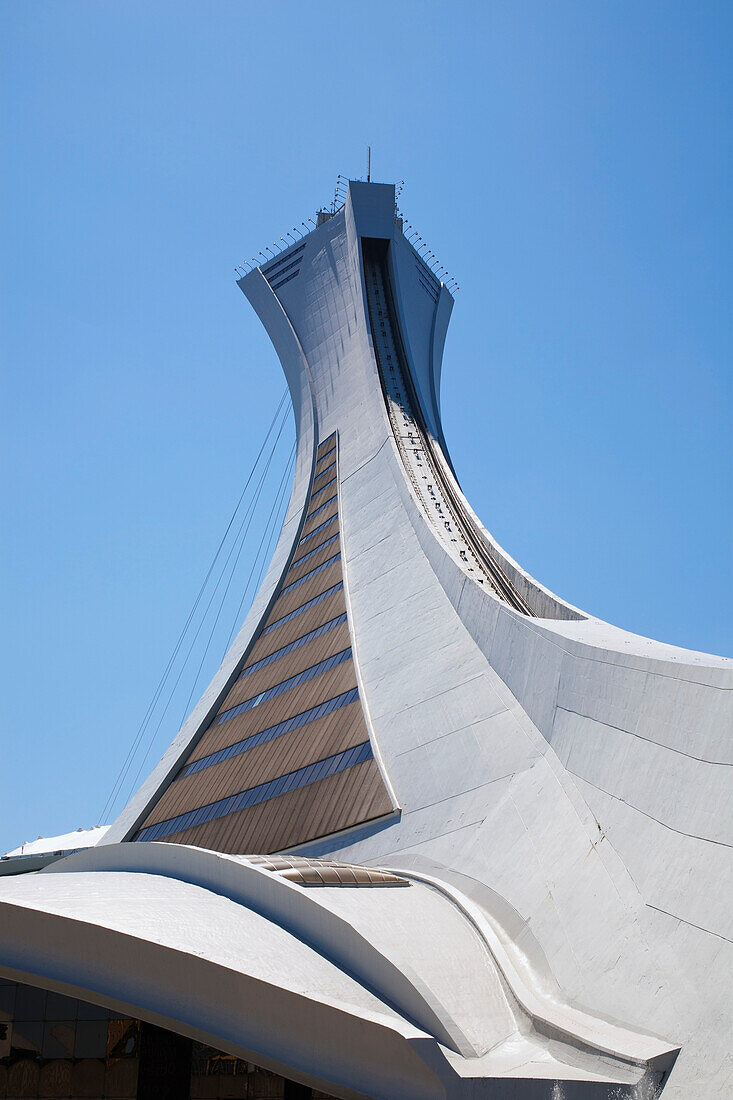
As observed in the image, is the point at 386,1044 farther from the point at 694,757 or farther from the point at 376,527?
the point at 376,527

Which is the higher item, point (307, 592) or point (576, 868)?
point (307, 592)

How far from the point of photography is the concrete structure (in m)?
7.14

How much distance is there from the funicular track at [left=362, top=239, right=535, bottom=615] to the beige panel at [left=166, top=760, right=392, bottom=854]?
467cm

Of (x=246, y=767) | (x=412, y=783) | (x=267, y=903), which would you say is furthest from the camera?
(x=246, y=767)

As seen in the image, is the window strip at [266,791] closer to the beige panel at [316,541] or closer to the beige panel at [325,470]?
the beige panel at [316,541]

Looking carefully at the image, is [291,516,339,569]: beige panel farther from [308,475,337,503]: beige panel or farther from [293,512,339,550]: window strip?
[308,475,337,503]: beige panel

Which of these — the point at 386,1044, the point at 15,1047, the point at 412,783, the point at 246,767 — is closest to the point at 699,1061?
the point at 386,1044

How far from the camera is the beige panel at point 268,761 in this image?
17266mm

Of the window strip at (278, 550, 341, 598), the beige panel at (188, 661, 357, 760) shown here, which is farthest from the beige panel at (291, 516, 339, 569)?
the beige panel at (188, 661, 357, 760)

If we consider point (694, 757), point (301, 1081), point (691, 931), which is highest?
point (694, 757)

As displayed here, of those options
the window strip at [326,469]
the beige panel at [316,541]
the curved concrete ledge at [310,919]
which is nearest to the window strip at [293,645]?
the beige panel at [316,541]

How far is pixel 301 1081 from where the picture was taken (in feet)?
24.5

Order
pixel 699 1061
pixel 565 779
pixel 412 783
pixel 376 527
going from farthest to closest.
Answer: pixel 376 527 < pixel 412 783 < pixel 565 779 < pixel 699 1061

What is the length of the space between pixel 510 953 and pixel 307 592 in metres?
15.2
